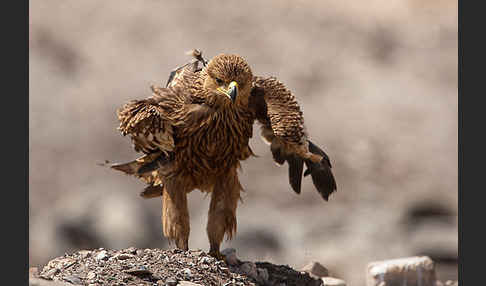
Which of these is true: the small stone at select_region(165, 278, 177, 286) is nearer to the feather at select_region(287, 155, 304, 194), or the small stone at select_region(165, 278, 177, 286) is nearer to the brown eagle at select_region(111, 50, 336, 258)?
the brown eagle at select_region(111, 50, 336, 258)

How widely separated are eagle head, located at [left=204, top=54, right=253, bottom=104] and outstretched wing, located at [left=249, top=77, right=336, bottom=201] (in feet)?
1.50

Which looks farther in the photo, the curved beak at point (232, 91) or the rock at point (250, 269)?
the rock at point (250, 269)

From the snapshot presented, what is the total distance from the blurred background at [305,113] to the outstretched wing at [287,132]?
114 inches

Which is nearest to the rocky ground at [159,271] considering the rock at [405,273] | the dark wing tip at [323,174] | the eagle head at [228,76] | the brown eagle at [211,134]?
the brown eagle at [211,134]

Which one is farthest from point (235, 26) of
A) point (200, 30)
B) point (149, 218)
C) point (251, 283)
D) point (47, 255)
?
point (251, 283)

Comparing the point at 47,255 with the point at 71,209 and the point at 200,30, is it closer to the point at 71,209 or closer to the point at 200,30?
the point at 71,209

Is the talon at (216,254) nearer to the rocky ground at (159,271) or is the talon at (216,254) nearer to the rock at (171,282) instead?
the rocky ground at (159,271)

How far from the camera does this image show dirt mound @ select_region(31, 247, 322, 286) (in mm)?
5715

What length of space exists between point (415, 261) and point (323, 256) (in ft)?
6.63

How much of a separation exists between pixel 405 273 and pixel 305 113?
3800 mm

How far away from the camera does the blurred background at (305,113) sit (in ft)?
31.7

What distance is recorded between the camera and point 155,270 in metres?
5.88

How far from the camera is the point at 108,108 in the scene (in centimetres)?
1002

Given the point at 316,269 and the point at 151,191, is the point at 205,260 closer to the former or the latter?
the point at 151,191
